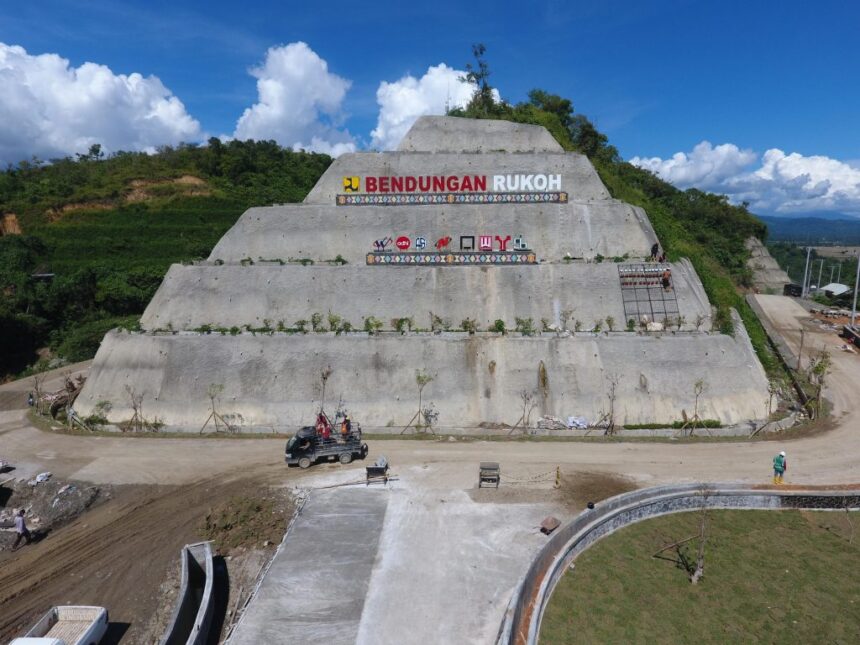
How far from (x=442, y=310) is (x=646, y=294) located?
49.3ft

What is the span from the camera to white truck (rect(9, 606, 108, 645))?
1454 centimetres

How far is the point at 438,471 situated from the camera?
2442cm

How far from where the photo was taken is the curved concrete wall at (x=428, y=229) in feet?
126

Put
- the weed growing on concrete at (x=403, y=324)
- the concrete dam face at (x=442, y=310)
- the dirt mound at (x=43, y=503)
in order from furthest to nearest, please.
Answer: the weed growing on concrete at (x=403, y=324) < the concrete dam face at (x=442, y=310) < the dirt mound at (x=43, y=503)

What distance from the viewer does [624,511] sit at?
65.1ft

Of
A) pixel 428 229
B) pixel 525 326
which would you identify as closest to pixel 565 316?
pixel 525 326

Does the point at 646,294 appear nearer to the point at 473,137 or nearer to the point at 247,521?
the point at 473,137

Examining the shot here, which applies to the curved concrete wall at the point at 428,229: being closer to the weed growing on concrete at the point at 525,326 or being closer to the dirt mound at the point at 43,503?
the weed growing on concrete at the point at 525,326

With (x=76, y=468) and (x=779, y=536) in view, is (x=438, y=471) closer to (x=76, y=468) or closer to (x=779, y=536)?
(x=779, y=536)

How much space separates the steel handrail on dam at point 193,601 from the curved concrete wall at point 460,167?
2943 centimetres

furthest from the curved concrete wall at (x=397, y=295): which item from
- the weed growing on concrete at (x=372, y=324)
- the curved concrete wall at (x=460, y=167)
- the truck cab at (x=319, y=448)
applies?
the truck cab at (x=319, y=448)

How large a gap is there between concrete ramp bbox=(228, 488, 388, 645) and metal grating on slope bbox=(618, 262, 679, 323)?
23012 millimetres

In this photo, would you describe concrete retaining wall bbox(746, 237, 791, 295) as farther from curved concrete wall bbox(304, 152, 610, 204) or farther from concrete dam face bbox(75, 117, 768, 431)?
curved concrete wall bbox(304, 152, 610, 204)

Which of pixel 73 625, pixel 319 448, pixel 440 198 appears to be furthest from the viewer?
pixel 440 198
